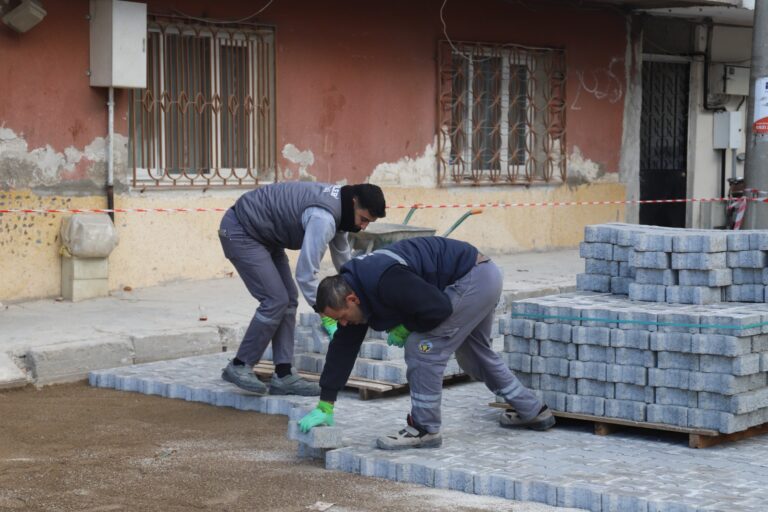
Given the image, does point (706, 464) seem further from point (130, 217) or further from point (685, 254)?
point (130, 217)

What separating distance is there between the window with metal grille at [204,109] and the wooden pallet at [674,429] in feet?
19.0

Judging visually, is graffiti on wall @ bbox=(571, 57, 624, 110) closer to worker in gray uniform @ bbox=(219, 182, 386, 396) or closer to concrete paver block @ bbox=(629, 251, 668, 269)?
worker in gray uniform @ bbox=(219, 182, 386, 396)

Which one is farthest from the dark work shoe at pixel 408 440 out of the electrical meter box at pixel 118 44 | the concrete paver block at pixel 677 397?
the electrical meter box at pixel 118 44

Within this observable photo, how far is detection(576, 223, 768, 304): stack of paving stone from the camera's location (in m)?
7.08

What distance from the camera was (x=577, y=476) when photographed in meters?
5.96

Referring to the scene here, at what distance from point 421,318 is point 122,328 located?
4.12 meters

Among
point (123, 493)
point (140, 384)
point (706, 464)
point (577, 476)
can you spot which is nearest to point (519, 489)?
point (577, 476)

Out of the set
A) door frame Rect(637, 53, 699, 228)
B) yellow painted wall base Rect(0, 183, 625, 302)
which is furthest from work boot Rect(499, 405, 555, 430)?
door frame Rect(637, 53, 699, 228)

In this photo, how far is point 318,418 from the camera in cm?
640

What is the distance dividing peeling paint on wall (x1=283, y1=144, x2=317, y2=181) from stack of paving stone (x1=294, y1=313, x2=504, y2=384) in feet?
14.6

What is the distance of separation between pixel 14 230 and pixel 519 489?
6338 mm

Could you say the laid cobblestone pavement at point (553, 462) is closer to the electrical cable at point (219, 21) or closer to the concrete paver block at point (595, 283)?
the concrete paver block at point (595, 283)


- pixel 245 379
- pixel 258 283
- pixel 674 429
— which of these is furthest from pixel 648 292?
pixel 245 379

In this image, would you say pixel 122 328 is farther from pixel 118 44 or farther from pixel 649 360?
pixel 649 360
